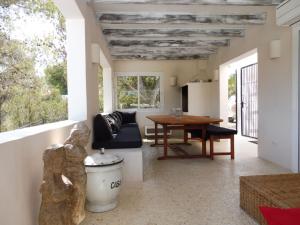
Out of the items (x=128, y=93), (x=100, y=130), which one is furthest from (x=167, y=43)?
(x=100, y=130)

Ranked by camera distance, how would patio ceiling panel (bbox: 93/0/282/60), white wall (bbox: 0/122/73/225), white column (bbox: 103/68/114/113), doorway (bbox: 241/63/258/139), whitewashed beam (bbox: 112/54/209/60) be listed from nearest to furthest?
white wall (bbox: 0/122/73/225) → patio ceiling panel (bbox: 93/0/282/60) → white column (bbox: 103/68/114/113) → doorway (bbox: 241/63/258/139) → whitewashed beam (bbox: 112/54/209/60)

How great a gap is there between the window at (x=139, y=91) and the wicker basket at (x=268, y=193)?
19.5ft

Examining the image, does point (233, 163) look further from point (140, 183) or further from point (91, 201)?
point (91, 201)

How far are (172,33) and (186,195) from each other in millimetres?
3523

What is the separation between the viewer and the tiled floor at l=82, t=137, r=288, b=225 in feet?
7.34

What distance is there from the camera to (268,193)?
6.54 ft

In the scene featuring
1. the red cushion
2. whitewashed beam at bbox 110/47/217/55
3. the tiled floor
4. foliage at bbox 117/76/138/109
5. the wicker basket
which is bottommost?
the tiled floor

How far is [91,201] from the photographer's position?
2408mm

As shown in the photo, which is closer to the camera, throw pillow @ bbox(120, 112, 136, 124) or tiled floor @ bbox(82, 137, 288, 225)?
tiled floor @ bbox(82, 137, 288, 225)

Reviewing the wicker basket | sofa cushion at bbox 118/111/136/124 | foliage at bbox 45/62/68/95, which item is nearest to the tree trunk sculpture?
the wicker basket

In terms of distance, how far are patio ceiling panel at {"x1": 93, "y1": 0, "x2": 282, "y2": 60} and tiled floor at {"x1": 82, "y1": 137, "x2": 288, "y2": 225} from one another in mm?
2412

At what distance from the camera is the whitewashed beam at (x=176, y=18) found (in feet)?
13.6

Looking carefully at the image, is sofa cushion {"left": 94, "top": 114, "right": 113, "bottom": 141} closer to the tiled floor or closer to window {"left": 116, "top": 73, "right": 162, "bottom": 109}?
the tiled floor

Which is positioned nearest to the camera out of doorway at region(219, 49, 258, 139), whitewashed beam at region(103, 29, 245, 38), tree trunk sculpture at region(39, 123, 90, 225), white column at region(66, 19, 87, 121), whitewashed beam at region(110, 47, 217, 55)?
tree trunk sculpture at region(39, 123, 90, 225)
